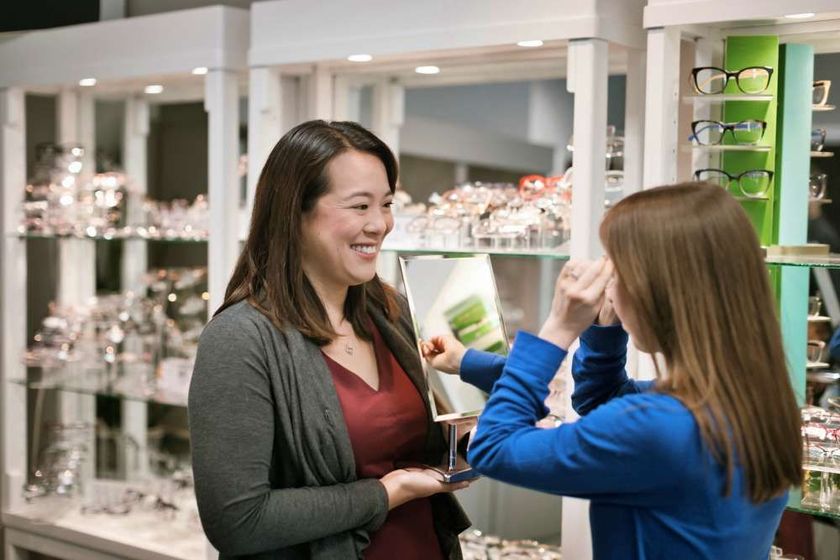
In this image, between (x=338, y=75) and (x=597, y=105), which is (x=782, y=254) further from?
(x=338, y=75)

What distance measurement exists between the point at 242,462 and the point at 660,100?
1228 mm

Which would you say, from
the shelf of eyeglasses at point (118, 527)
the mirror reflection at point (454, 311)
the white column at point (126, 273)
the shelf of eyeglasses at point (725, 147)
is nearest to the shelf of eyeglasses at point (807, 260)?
the shelf of eyeglasses at point (725, 147)

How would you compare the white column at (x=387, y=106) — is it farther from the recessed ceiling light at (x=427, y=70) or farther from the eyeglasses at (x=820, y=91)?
the eyeglasses at (x=820, y=91)

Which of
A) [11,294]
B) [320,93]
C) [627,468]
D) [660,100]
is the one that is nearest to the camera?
[627,468]

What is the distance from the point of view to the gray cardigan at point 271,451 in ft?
5.77

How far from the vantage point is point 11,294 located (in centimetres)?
340

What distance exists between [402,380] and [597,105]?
0.80m

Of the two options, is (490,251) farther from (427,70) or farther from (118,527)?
(118,527)

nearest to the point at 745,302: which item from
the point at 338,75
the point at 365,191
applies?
the point at 365,191

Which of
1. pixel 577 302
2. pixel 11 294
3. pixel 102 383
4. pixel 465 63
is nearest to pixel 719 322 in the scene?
pixel 577 302

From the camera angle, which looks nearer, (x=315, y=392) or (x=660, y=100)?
(x=315, y=392)

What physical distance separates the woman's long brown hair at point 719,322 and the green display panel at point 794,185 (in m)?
1.00

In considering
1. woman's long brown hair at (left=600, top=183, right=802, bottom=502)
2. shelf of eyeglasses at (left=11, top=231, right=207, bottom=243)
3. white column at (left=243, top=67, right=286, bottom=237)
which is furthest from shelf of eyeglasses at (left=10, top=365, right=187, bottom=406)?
woman's long brown hair at (left=600, top=183, right=802, bottom=502)

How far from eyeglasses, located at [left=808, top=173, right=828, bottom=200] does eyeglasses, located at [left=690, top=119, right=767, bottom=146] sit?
0.19m
